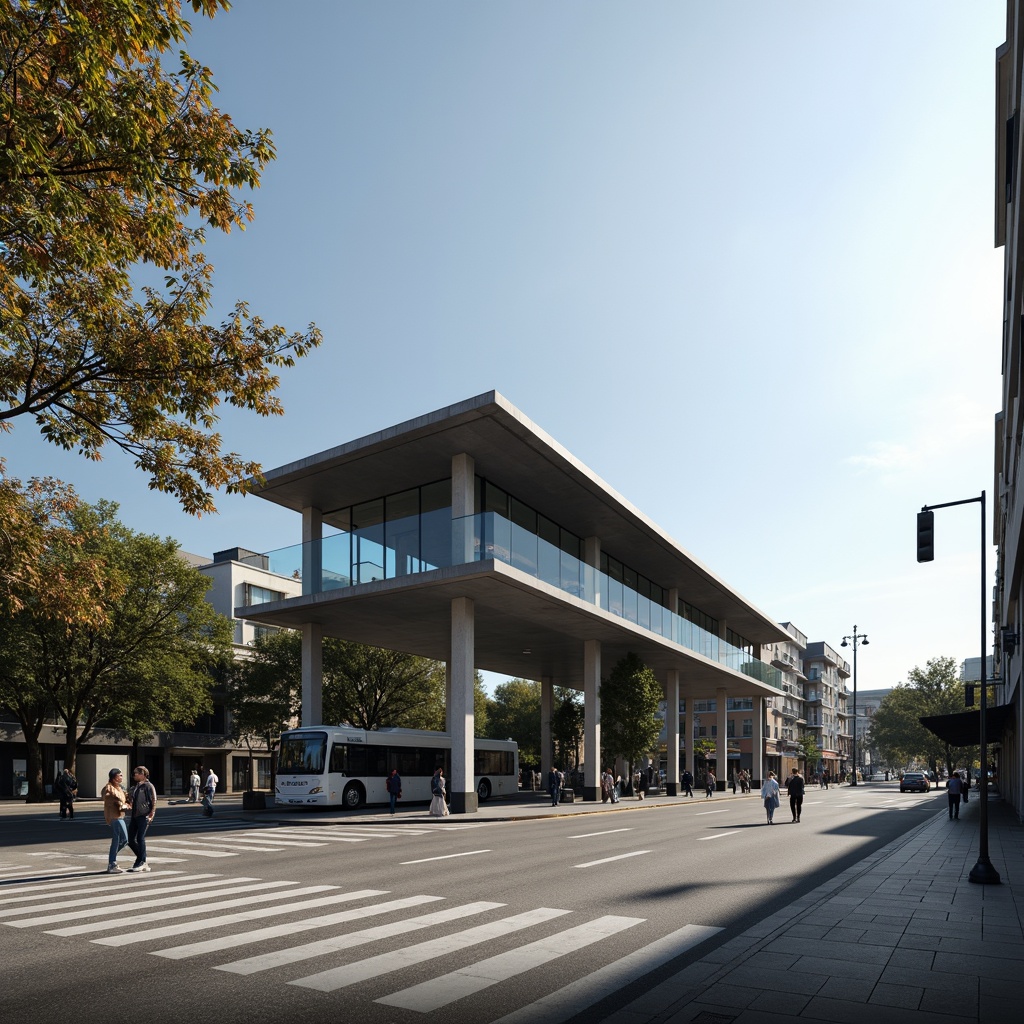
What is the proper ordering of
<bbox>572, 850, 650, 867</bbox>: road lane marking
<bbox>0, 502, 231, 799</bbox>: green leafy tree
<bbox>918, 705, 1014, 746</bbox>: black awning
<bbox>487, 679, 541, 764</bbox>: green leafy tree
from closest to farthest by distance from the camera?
<bbox>572, 850, 650, 867</bbox>: road lane marking < <bbox>918, 705, 1014, 746</bbox>: black awning < <bbox>0, 502, 231, 799</bbox>: green leafy tree < <bbox>487, 679, 541, 764</bbox>: green leafy tree

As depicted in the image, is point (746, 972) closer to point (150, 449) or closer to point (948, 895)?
point (948, 895)

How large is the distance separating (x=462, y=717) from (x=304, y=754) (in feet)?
20.4

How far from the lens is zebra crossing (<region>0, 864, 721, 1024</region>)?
755cm

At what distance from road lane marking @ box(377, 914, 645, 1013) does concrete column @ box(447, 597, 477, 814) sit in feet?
64.9

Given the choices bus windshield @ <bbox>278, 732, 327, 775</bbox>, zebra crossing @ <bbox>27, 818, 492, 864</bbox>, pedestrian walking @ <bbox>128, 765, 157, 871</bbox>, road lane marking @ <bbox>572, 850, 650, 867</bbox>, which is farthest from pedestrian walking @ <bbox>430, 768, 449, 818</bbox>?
pedestrian walking @ <bbox>128, 765, 157, 871</bbox>

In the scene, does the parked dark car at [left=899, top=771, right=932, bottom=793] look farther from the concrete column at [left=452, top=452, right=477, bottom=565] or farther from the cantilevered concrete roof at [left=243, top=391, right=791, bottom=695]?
the concrete column at [left=452, top=452, right=477, bottom=565]

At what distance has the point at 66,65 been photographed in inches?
382

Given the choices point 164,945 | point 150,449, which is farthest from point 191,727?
point 164,945

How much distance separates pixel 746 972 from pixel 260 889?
776 centimetres

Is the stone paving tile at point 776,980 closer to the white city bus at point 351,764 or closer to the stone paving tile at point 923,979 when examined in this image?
the stone paving tile at point 923,979

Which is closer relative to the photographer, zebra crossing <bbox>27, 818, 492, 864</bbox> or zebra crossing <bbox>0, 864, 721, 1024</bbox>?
zebra crossing <bbox>0, 864, 721, 1024</bbox>

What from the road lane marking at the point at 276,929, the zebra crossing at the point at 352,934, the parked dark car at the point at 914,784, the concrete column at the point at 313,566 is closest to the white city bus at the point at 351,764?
the concrete column at the point at 313,566

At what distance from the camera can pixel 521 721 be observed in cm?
8762

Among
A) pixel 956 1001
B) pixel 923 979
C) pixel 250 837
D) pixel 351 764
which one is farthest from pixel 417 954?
pixel 351 764
